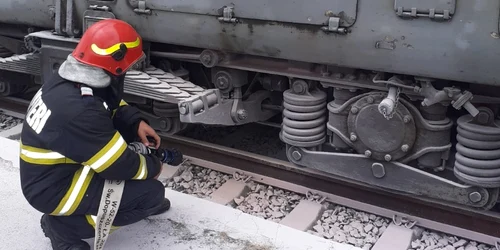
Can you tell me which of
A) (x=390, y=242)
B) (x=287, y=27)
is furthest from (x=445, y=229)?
(x=287, y=27)

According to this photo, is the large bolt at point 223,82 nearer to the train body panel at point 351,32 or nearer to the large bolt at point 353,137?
the train body panel at point 351,32

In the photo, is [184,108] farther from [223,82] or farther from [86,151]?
[86,151]

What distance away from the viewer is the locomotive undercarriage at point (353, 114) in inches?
156

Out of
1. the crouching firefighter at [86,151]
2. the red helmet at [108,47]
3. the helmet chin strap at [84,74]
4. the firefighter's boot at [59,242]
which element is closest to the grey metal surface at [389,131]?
the crouching firefighter at [86,151]

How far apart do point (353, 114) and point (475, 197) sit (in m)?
1.02

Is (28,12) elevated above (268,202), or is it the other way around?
(28,12)

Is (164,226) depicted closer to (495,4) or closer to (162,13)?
(162,13)

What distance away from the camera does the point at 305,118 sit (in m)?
4.57

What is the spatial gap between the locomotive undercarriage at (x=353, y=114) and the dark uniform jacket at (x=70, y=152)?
144 centimetres

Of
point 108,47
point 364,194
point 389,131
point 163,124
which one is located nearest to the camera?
point 108,47

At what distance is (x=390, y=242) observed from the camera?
413 centimetres

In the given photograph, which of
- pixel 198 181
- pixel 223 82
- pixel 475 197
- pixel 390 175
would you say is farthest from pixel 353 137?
pixel 198 181

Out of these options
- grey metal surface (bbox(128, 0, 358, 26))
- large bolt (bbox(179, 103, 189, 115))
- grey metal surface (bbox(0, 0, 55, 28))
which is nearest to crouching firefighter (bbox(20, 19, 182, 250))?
large bolt (bbox(179, 103, 189, 115))

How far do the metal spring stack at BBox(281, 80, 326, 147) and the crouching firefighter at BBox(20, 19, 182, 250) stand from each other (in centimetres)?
144
